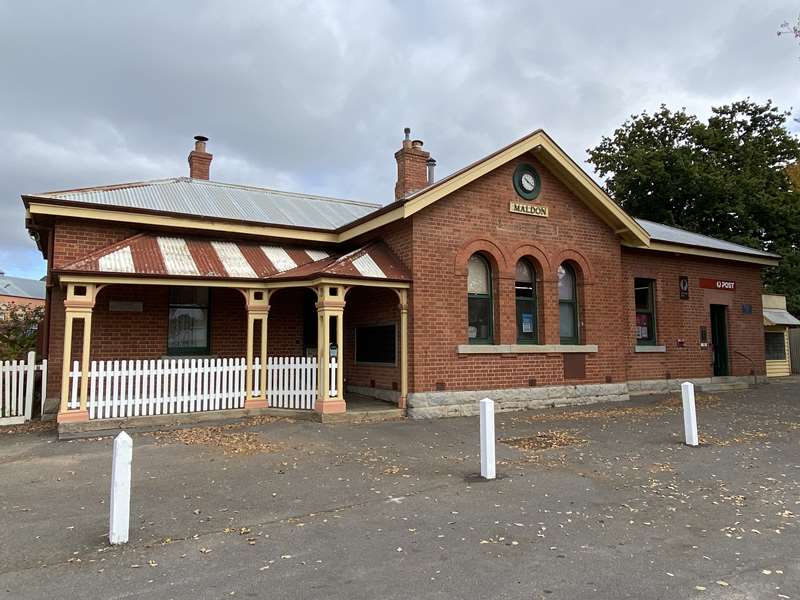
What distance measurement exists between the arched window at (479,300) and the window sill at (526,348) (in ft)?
1.08

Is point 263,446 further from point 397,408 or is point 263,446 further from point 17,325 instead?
point 17,325

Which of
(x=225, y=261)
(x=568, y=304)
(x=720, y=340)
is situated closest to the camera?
Answer: (x=225, y=261)

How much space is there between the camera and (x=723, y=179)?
29.9 metres

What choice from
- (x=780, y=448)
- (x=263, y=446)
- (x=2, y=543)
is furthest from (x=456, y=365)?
(x=2, y=543)

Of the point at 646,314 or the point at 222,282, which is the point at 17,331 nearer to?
the point at 222,282

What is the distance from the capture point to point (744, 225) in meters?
30.6

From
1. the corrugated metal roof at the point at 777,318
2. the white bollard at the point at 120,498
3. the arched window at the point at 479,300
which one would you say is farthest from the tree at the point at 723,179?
the white bollard at the point at 120,498

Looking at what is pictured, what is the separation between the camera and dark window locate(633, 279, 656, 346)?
1534cm

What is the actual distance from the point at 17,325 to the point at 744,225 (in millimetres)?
33426

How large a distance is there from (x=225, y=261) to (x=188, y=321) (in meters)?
1.76

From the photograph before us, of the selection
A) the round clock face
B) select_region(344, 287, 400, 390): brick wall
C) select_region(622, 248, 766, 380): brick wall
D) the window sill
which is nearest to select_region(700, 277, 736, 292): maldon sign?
select_region(622, 248, 766, 380): brick wall

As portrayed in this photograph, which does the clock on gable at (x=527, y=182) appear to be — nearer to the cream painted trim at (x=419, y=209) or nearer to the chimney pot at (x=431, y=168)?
the cream painted trim at (x=419, y=209)

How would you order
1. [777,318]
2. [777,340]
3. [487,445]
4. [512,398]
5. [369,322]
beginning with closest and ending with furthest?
1. [487,445]
2. [512,398]
3. [369,322]
4. [777,318]
5. [777,340]

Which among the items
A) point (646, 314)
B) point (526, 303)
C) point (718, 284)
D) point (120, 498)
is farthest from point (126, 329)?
point (718, 284)
